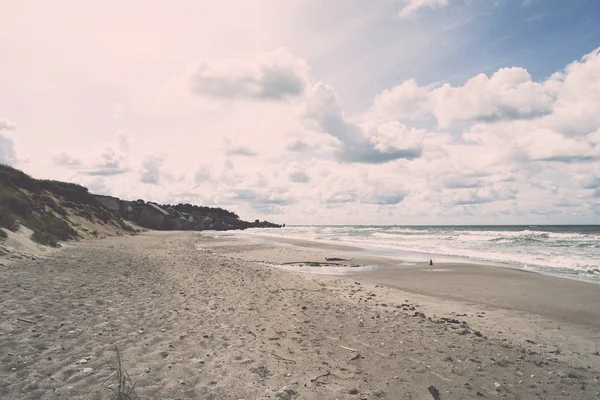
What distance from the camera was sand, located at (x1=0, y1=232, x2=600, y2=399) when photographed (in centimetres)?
475

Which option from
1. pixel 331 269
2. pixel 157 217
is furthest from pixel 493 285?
pixel 157 217

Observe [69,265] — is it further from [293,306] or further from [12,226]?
[293,306]

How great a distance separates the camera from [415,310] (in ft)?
31.6

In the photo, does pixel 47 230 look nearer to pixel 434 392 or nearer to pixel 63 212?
pixel 63 212

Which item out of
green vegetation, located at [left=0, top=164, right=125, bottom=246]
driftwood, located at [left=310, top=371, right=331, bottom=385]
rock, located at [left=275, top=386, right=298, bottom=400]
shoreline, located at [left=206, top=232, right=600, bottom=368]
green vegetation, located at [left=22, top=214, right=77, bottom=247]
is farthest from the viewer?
green vegetation, located at [left=0, top=164, right=125, bottom=246]

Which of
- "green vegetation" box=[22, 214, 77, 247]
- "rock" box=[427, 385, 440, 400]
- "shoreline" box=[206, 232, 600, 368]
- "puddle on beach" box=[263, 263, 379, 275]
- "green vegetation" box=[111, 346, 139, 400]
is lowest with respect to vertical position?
"shoreline" box=[206, 232, 600, 368]

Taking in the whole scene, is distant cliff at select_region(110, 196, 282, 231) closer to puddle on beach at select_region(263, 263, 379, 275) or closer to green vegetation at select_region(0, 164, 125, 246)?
A: green vegetation at select_region(0, 164, 125, 246)

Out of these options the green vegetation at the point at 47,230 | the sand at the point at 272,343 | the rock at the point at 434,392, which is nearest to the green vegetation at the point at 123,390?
the sand at the point at 272,343

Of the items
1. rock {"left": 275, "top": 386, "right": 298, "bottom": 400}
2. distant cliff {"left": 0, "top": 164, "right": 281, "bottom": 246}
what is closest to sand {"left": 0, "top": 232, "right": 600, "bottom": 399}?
rock {"left": 275, "top": 386, "right": 298, "bottom": 400}

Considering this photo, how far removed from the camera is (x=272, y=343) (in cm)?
652

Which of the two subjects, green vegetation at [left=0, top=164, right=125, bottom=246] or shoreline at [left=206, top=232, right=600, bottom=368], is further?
green vegetation at [left=0, top=164, right=125, bottom=246]

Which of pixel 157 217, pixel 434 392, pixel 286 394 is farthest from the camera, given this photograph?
pixel 157 217

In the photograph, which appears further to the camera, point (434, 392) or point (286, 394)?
point (434, 392)

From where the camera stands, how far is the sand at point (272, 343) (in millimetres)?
4750
